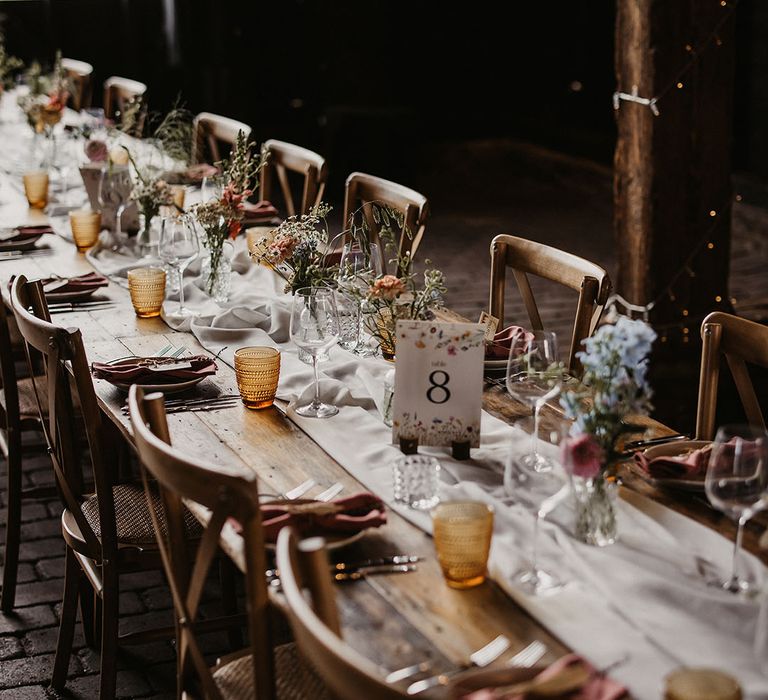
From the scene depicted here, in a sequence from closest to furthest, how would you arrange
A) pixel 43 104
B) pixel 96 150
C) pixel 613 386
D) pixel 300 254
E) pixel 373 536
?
pixel 613 386 < pixel 373 536 < pixel 300 254 < pixel 96 150 < pixel 43 104

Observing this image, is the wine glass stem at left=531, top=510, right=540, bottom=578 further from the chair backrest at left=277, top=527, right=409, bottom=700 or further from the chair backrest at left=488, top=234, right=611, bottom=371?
the chair backrest at left=488, top=234, right=611, bottom=371

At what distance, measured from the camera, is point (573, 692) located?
1345 mm

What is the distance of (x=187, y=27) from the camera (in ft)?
29.2

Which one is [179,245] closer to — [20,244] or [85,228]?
[85,228]

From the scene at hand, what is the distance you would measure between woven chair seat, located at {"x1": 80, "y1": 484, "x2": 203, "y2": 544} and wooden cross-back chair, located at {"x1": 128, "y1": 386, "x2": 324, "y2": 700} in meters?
0.40

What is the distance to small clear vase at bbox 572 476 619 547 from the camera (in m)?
1.76

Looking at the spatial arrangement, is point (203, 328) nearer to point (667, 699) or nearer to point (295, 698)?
point (295, 698)

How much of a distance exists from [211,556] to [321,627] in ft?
1.69

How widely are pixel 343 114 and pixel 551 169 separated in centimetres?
178

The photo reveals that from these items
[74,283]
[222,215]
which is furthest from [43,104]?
[222,215]

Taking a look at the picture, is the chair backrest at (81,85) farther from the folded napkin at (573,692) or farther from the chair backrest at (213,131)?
the folded napkin at (573,692)

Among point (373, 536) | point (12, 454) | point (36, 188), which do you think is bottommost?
point (12, 454)

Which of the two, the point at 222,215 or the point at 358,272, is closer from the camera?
the point at 358,272

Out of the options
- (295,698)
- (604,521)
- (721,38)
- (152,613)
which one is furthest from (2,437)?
(721,38)
